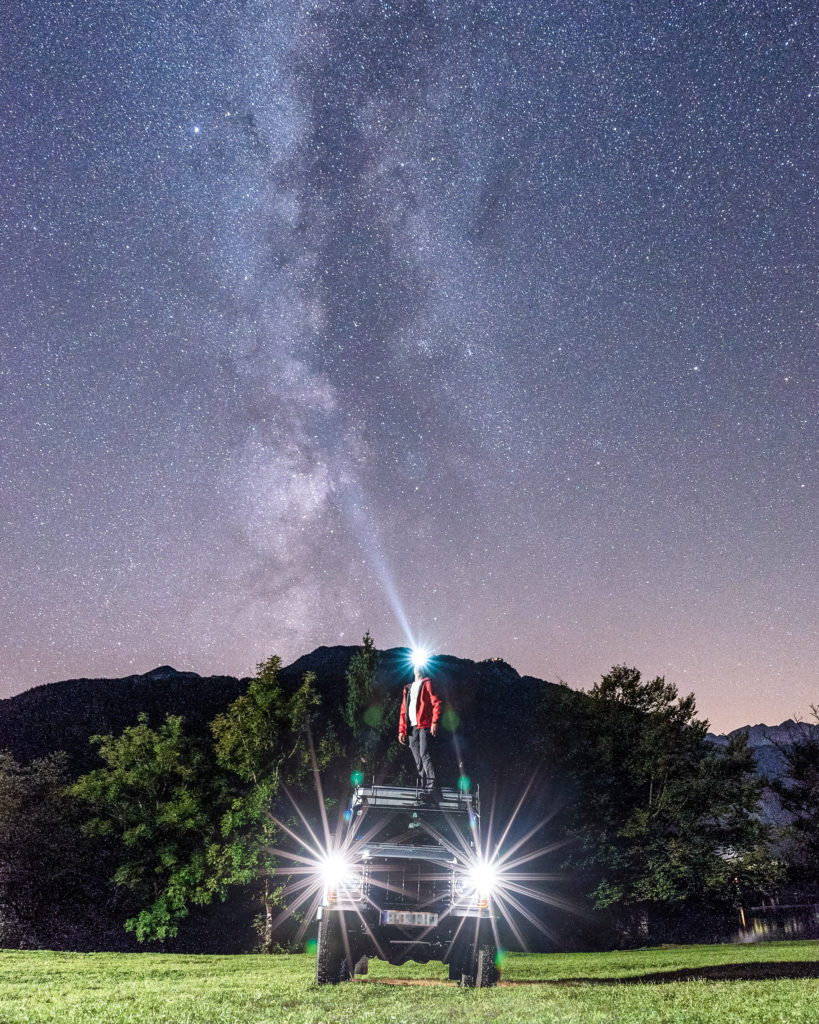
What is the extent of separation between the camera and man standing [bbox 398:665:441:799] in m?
14.0

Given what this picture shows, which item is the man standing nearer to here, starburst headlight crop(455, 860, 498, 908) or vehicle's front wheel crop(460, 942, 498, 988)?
starburst headlight crop(455, 860, 498, 908)

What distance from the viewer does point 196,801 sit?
37.6m

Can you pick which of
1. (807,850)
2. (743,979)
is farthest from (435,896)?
(807,850)

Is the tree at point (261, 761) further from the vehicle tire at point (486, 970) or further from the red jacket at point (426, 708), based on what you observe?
the vehicle tire at point (486, 970)

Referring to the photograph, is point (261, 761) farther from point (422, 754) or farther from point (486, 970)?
point (486, 970)

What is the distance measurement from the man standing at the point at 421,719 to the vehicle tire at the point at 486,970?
328 centimetres

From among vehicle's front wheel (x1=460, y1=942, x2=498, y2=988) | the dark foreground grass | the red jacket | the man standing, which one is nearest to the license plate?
the dark foreground grass

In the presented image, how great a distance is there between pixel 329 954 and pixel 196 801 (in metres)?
29.4

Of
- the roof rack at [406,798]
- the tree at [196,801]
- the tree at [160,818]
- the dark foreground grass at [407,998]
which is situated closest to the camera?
the dark foreground grass at [407,998]

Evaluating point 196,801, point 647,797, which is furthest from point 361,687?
point 647,797

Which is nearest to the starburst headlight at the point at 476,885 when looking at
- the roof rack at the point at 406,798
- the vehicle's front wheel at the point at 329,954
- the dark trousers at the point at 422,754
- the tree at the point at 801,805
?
the roof rack at the point at 406,798

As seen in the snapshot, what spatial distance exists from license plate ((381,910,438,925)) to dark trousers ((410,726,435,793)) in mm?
2926

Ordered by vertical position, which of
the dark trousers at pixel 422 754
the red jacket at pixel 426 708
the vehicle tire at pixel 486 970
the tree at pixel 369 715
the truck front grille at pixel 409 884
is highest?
the tree at pixel 369 715

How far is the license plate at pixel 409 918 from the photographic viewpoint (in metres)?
10.3
